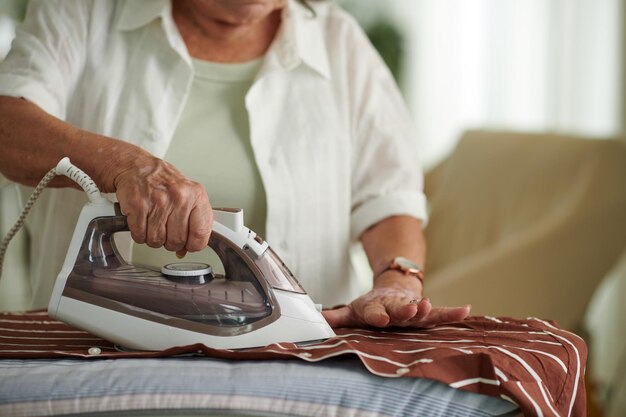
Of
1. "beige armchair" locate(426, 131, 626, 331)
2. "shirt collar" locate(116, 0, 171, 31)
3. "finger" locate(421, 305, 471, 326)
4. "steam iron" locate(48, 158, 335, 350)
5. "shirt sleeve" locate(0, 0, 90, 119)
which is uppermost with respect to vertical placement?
"shirt collar" locate(116, 0, 171, 31)

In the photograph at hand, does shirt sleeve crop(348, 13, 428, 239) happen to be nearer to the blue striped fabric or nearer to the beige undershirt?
the beige undershirt

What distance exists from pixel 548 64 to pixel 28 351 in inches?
105

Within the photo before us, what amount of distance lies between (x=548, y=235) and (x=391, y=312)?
1.23 metres

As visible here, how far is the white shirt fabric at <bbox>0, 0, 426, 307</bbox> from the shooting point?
1353mm

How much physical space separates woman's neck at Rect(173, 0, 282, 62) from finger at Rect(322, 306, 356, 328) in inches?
19.8

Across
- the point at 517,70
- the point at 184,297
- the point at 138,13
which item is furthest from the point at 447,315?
the point at 517,70

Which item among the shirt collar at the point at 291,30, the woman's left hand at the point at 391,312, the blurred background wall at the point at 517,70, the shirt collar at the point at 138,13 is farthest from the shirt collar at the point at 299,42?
the blurred background wall at the point at 517,70

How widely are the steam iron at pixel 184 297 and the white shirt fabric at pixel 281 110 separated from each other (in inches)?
12.3

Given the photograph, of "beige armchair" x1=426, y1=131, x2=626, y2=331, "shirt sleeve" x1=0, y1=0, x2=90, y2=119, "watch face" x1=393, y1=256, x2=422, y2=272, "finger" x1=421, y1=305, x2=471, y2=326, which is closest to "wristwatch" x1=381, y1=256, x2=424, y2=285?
"watch face" x1=393, y1=256, x2=422, y2=272

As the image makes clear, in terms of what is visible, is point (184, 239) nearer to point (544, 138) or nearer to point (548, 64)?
point (544, 138)

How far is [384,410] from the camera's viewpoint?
0.89 m

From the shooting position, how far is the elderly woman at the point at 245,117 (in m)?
1.34

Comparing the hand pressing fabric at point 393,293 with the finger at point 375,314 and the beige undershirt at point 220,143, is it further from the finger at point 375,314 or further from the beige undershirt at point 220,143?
the beige undershirt at point 220,143

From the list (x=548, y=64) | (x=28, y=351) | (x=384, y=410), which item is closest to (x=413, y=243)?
(x=384, y=410)
